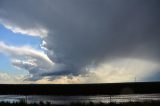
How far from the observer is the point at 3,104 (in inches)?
1877

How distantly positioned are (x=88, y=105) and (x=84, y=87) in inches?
5861

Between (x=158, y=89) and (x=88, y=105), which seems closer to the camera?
(x=88, y=105)

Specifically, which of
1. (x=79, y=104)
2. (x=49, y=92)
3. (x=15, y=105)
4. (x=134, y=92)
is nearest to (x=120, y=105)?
(x=79, y=104)

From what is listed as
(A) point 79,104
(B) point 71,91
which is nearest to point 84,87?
(B) point 71,91

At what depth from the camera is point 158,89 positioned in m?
179

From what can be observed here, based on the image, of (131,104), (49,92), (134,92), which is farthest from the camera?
(49,92)

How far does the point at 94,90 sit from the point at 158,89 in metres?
28.1

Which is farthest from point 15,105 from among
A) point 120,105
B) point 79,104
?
point 120,105

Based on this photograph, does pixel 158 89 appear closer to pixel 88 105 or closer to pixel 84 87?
pixel 84 87

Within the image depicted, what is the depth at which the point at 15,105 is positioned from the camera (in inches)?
1832

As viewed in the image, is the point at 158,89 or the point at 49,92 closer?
the point at 158,89

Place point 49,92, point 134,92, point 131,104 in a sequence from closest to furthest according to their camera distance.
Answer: point 131,104, point 134,92, point 49,92

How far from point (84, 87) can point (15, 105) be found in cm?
14937

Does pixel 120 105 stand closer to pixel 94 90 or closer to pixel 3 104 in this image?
A: pixel 3 104
